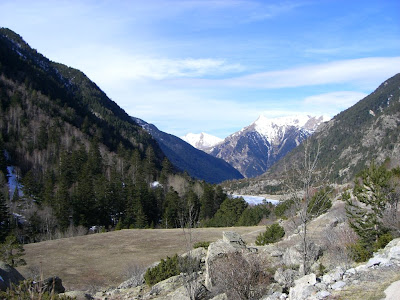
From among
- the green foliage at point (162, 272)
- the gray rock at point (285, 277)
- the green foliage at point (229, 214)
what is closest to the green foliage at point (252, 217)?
the green foliage at point (229, 214)

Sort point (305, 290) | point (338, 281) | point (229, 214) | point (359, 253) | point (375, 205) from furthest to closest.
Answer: point (229, 214), point (375, 205), point (359, 253), point (338, 281), point (305, 290)

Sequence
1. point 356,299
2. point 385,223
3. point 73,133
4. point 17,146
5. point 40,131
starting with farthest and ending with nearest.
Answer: point 73,133 < point 40,131 < point 17,146 < point 385,223 < point 356,299

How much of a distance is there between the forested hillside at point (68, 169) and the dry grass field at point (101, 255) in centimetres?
1651

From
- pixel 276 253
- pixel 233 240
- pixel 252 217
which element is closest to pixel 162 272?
pixel 233 240

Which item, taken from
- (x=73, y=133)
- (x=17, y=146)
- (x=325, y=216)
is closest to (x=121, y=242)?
(x=325, y=216)

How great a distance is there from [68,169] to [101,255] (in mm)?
57154

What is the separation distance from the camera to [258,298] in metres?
11.9

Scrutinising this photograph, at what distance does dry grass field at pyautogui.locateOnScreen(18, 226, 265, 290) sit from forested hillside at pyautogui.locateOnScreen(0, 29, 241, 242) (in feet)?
54.2

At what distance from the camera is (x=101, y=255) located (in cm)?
3469

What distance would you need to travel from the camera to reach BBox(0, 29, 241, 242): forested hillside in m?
→ 64.6

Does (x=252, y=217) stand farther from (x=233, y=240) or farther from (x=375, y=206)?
(x=375, y=206)

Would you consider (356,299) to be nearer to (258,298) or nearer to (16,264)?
(258,298)

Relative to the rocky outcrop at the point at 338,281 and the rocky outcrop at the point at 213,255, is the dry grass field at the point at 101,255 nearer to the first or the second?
the rocky outcrop at the point at 213,255

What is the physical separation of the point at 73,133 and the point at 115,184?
201 feet
